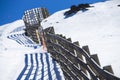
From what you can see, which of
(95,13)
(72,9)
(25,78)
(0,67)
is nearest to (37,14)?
(72,9)

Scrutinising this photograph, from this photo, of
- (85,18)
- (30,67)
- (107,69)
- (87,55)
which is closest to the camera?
(107,69)

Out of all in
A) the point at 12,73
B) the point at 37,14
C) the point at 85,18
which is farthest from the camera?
the point at 37,14

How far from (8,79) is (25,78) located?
842mm

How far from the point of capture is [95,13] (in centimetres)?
4056

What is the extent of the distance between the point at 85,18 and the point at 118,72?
98.5ft

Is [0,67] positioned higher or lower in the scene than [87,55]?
lower

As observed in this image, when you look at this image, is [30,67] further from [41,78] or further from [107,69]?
[107,69]

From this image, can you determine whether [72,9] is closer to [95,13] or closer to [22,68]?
[95,13]

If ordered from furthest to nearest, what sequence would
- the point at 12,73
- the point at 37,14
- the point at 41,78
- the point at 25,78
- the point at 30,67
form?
the point at 37,14 < the point at 30,67 < the point at 12,73 < the point at 25,78 < the point at 41,78

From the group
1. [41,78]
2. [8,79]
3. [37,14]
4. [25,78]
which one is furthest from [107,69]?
[37,14]

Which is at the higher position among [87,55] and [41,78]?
[87,55]

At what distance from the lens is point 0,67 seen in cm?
1285

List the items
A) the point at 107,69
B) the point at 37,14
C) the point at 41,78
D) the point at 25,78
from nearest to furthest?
the point at 107,69, the point at 41,78, the point at 25,78, the point at 37,14

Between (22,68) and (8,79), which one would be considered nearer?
(8,79)
